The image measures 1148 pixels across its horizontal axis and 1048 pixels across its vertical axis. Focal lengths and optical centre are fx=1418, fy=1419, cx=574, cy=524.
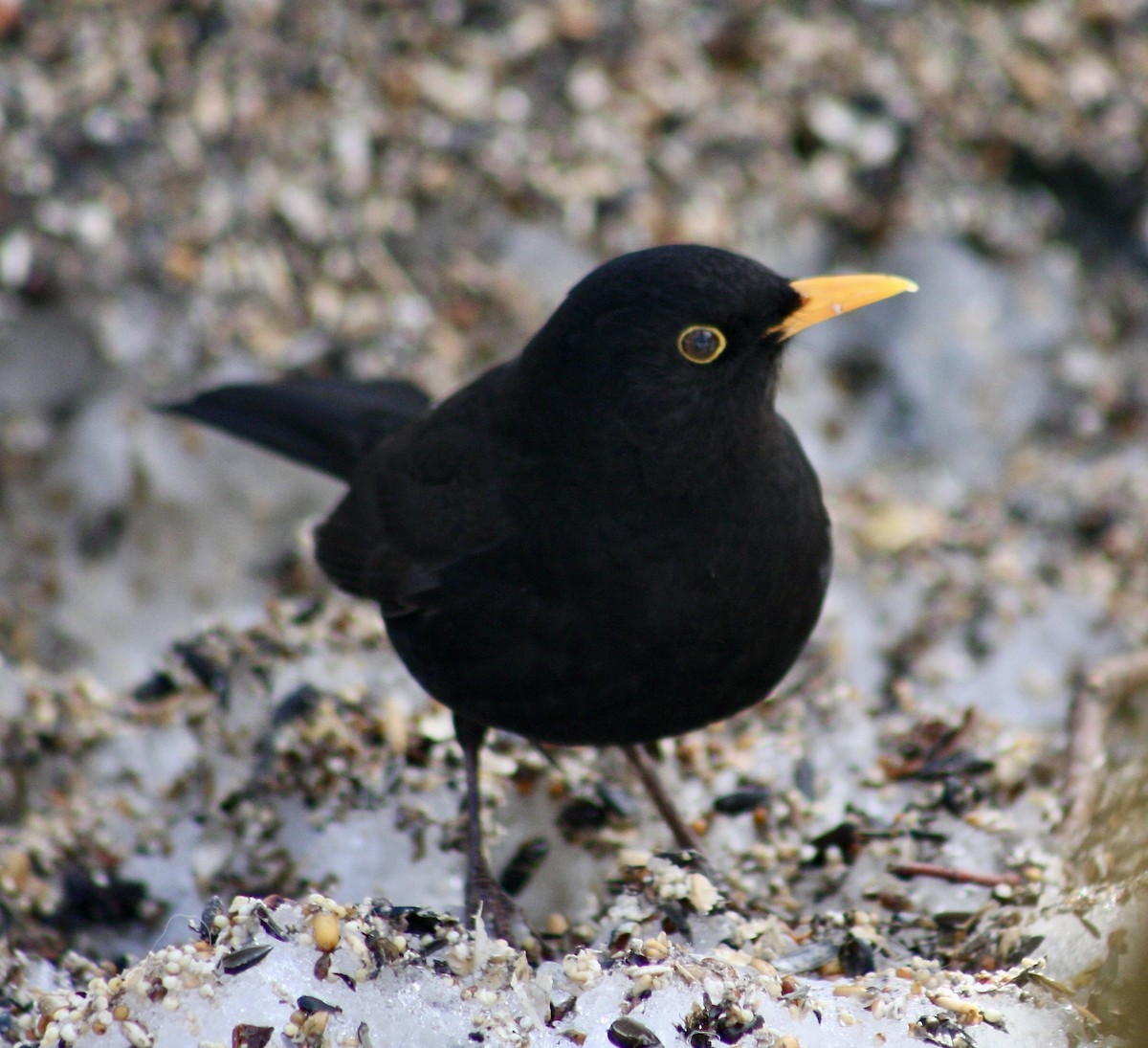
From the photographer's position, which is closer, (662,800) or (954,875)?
(954,875)

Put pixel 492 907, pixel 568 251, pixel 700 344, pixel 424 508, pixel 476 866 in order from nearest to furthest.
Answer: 1. pixel 700 344
2. pixel 492 907
3. pixel 476 866
4. pixel 424 508
5. pixel 568 251

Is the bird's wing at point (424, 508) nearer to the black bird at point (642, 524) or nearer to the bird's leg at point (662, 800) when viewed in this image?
the black bird at point (642, 524)

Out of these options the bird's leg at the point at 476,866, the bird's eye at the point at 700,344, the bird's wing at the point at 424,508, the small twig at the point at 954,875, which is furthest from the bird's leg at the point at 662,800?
A: the bird's eye at the point at 700,344

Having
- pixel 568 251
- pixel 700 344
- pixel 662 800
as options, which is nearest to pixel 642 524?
pixel 700 344

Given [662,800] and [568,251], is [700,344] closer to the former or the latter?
[662,800]

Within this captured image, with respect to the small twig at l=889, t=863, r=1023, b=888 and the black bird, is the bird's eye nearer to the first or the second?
the black bird

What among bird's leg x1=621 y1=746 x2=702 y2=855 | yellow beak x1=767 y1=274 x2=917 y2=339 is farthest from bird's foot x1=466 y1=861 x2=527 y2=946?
yellow beak x1=767 y1=274 x2=917 y2=339
